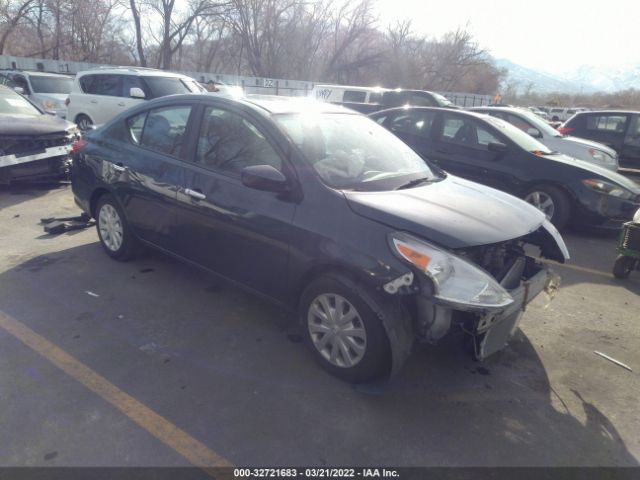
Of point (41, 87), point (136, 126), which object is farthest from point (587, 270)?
point (41, 87)

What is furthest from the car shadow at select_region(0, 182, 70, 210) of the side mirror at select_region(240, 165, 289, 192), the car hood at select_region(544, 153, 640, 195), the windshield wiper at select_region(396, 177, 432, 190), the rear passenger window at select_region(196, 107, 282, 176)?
the car hood at select_region(544, 153, 640, 195)

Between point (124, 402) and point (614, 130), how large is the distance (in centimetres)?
1259

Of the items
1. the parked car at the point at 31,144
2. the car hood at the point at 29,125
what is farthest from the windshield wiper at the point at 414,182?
the car hood at the point at 29,125

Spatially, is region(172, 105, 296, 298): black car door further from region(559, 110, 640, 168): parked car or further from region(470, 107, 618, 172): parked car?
region(559, 110, 640, 168): parked car

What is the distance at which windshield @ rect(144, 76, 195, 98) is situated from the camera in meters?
10.8

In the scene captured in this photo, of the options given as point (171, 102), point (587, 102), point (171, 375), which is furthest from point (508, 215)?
point (587, 102)

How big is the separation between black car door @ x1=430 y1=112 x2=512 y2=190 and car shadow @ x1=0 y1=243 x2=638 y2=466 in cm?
371

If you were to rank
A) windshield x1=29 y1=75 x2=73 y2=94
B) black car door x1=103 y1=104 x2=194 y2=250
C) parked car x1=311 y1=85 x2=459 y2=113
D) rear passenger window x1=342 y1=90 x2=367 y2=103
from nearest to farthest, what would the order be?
1. black car door x1=103 y1=104 x2=194 y2=250
2. parked car x1=311 y1=85 x2=459 y2=113
3. windshield x1=29 y1=75 x2=73 y2=94
4. rear passenger window x1=342 y1=90 x2=367 y2=103

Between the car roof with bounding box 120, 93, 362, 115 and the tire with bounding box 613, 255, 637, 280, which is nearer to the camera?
the car roof with bounding box 120, 93, 362, 115

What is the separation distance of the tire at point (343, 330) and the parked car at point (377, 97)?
11.1 metres

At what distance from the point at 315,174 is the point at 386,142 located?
115cm

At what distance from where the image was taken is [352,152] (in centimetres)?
359

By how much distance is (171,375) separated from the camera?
2988 millimetres

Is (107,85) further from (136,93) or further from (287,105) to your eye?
(287,105)
